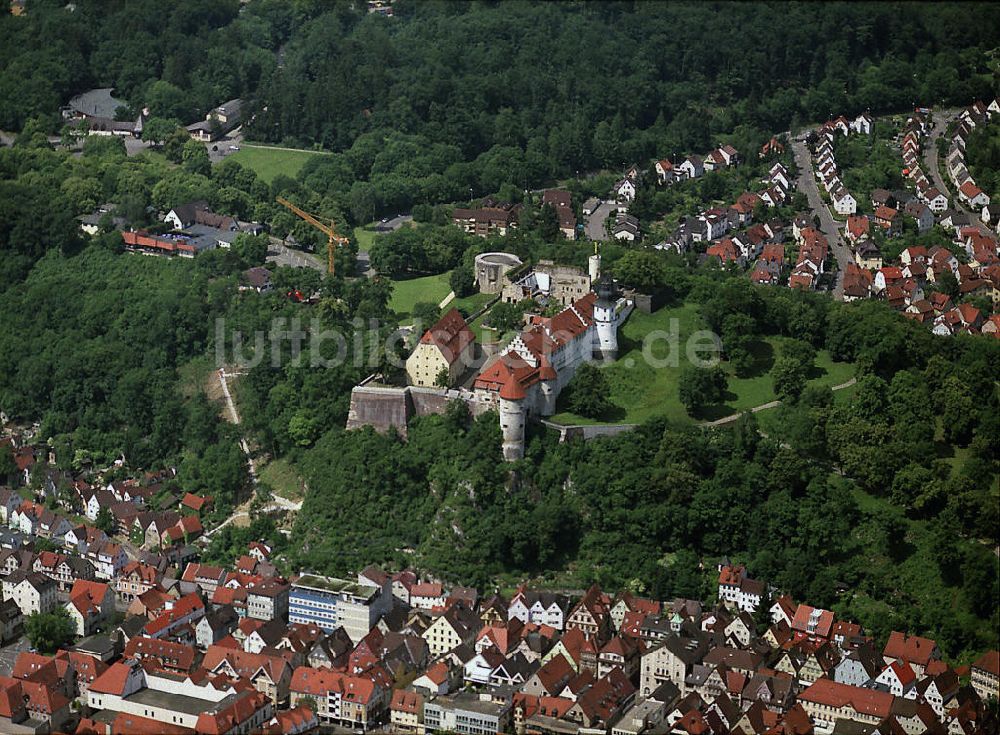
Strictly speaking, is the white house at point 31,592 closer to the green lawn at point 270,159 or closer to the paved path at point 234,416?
the paved path at point 234,416

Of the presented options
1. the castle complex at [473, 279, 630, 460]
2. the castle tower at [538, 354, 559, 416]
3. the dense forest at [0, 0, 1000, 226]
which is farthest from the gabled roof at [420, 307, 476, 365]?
the dense forest at [0, 0, 1000, 226]

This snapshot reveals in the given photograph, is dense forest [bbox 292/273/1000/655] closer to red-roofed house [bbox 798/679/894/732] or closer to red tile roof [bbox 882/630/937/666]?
red tile roof [bbox 882/630/937/666]

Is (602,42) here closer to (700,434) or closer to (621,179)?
(621,179)

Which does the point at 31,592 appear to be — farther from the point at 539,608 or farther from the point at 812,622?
the point at 812,622

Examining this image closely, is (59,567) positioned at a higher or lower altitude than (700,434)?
lower

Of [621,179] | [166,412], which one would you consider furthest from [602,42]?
[166,412]

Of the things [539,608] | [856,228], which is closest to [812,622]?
[539,608]
